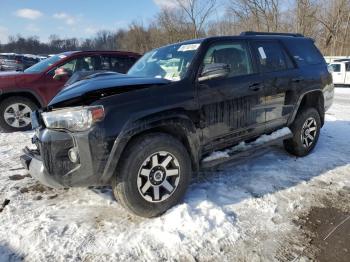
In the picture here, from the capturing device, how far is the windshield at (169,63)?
3774 millimetres

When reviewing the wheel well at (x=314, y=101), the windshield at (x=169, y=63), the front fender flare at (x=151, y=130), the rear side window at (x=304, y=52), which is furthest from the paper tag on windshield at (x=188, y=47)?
the wheel well at (x=314, y=101)

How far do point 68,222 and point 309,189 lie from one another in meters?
2.80

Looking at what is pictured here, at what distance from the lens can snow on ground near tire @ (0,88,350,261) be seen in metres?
2.90

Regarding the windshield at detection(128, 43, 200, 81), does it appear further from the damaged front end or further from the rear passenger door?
the damaged front end

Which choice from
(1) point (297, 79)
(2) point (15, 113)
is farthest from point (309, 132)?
(2) point (15, 113)

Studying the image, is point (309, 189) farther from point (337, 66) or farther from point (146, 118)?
point (337, 66)

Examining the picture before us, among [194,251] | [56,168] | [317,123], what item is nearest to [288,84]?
[317,123]

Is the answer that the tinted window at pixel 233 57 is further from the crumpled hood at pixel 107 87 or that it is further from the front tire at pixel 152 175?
the front tire at pixel 152 175

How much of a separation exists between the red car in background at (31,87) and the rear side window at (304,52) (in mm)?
4623

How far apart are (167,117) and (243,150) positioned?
4.42ft

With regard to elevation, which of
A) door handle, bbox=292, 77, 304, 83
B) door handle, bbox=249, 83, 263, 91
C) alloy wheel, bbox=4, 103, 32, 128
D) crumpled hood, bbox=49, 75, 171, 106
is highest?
crumpled hood, bbox=49, 75, 171, 106

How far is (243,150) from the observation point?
4227 millimetres

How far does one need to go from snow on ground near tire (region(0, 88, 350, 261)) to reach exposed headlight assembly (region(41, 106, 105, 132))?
1.02 meters

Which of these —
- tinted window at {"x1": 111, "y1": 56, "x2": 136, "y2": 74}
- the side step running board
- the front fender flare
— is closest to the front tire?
the front fender flare
